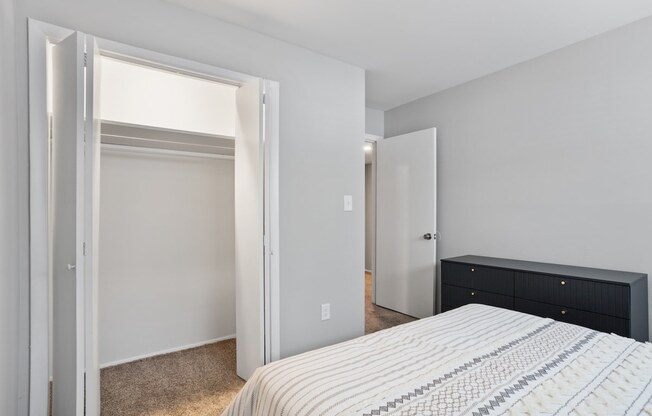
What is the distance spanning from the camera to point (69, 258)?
5.15ft

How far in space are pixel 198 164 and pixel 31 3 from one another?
1.42 m

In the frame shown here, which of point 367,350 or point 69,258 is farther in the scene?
point 69,258

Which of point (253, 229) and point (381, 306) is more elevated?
point (253, 229)

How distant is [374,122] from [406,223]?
1.31 m

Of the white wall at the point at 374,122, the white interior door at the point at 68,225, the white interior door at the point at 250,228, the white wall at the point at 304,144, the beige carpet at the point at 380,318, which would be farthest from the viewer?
the white wall at the point at 374,122

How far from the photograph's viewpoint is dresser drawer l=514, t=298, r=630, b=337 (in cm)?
200

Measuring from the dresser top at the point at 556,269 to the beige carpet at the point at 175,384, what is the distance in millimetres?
2053

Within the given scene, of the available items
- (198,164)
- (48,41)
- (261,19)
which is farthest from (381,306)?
(48,41)

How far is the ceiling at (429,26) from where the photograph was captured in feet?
6.67

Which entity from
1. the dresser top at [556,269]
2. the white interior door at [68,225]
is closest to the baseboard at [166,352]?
the white interior door at [68,225]

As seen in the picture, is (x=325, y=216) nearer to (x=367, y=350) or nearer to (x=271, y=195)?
(x=271, y=195)

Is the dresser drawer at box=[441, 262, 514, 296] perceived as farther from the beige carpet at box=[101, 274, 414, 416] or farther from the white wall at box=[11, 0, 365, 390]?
the beige carpet at box=[101, 274, 414, 416]

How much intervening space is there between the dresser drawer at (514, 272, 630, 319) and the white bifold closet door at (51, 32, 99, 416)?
2688 mm

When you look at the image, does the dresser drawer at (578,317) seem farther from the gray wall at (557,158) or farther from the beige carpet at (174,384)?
the beige carpet at (174,384)
